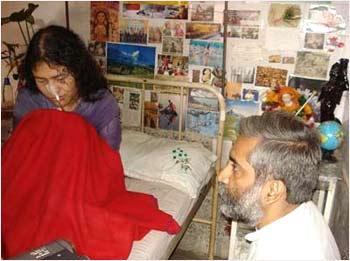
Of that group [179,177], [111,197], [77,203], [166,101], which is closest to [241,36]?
[166,101]

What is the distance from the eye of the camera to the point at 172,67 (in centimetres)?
181

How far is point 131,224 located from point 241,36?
0.91 m

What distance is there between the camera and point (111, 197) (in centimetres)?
137

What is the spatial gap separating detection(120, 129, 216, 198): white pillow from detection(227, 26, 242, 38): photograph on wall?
49 centimetres

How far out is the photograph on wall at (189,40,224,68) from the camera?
1726mm

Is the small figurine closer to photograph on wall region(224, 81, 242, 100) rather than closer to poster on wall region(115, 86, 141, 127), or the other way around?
photograph on wall region(224, 81, 242, 100)

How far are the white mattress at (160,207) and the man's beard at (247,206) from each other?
281 millimetres

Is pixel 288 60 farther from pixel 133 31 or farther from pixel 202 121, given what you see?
pixel 133 31

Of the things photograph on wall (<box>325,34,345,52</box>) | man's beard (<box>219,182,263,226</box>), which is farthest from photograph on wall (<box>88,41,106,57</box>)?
man's beard (<box>219,182,263,226</box>)

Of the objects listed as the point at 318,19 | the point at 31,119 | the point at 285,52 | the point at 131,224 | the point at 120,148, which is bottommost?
the point at 131,224

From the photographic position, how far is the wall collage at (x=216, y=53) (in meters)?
1.62

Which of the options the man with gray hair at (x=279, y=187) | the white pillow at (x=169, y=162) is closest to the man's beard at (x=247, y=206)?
the man with gray hair at (x=279, y=187)

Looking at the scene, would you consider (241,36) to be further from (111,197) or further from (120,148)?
(111,197)

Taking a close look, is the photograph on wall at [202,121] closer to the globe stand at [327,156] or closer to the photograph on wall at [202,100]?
the photograph on wall at [202,100]
